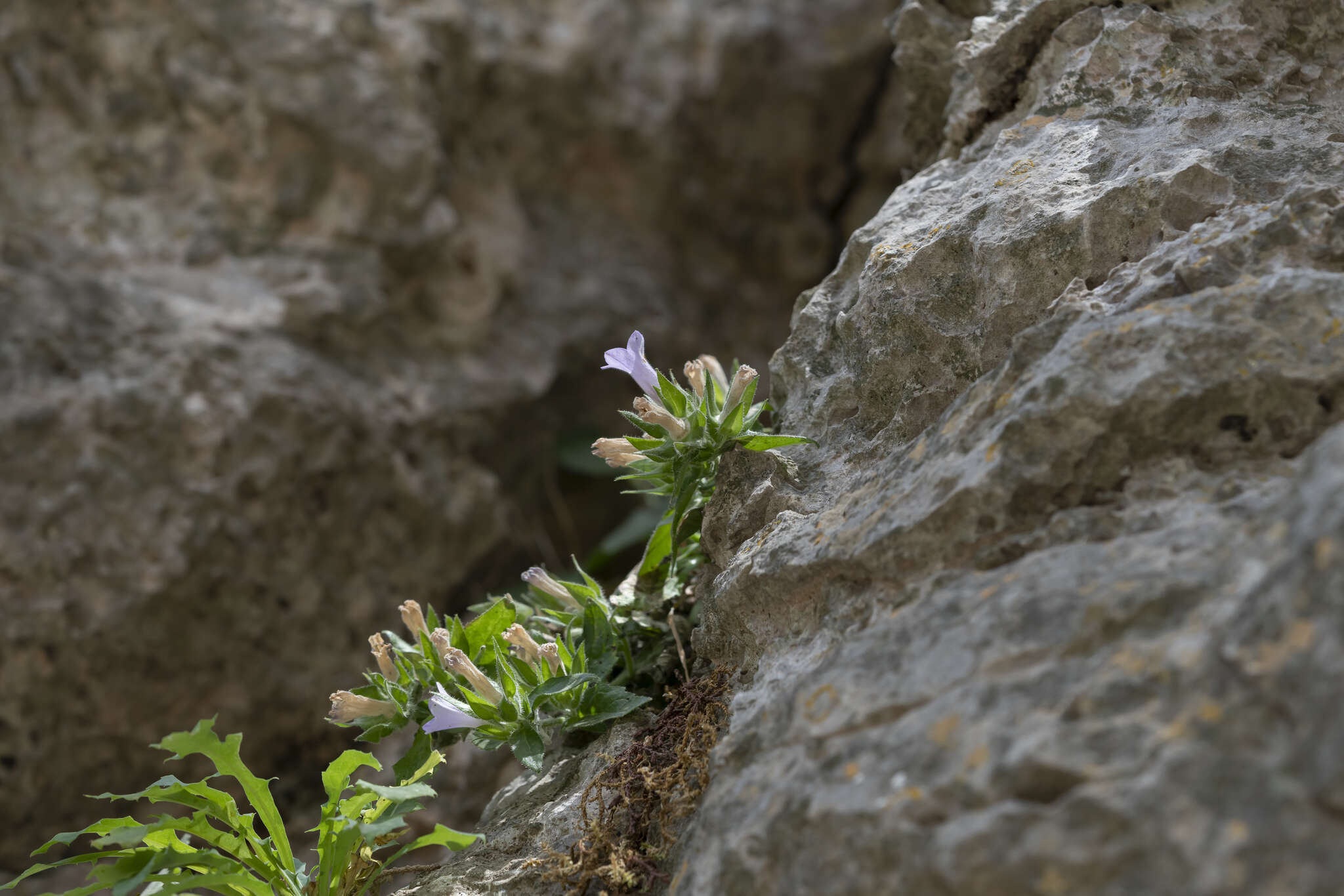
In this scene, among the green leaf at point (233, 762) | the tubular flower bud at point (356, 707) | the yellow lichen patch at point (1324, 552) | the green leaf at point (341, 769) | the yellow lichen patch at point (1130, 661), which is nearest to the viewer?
the yellow lichen patch at point (1324, 552)

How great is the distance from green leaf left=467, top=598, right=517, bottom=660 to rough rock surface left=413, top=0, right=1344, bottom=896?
1.34 ft

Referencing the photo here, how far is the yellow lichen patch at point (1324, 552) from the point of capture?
3.18 ft

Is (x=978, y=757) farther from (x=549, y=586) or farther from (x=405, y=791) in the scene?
(x=549, y=586)

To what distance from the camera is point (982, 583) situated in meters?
1.32

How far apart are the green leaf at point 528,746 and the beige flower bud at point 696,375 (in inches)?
29.2

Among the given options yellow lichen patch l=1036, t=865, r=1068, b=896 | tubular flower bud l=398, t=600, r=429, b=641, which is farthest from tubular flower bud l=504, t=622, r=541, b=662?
yellow lichen patch l=1036, t=865, r=1068, b=896

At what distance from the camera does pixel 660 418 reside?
191 centimetres

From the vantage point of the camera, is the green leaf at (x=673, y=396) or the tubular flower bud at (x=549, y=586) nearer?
the green leaf at (x=673, y=396)

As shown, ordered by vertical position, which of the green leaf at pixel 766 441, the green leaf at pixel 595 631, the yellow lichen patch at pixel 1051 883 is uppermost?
the green leaf at pixel 766 441

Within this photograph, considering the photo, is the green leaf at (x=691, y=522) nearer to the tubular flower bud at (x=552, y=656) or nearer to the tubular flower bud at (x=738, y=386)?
the tubular flower bud at (x=738, y=386)

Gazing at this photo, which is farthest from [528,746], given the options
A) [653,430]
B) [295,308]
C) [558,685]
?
[295,308]

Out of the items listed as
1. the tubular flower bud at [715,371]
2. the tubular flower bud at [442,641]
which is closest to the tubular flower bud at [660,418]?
the tubular flower bud at [715,371]

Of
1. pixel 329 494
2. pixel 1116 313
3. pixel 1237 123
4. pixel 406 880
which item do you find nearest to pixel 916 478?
pixel 1116 313

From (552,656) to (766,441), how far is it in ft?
1.93
